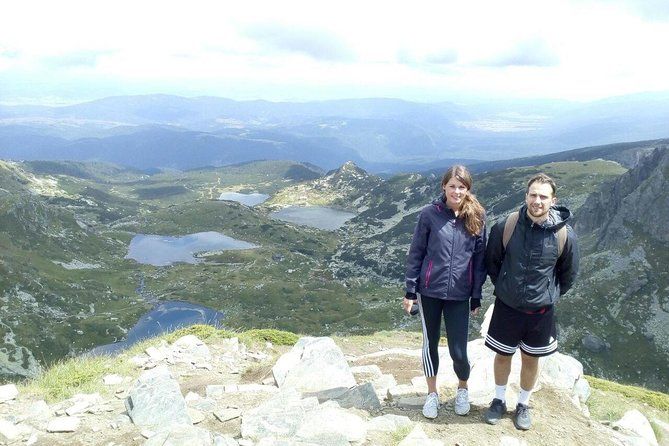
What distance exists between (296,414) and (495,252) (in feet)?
18.0

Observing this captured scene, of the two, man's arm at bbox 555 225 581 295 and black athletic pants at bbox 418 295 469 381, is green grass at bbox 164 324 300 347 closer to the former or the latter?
black athletic pants at bbox 418 295 469 381

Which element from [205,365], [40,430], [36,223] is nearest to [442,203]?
[40,430]

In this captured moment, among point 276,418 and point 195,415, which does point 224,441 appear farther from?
point 195,415

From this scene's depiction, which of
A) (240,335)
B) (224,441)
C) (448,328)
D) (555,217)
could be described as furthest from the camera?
(240,335)

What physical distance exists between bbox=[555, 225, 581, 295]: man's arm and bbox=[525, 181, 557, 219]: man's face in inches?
27.4

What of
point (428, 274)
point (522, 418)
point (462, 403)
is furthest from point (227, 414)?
point (522, 418)

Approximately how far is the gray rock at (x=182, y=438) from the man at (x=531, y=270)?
19.6ft

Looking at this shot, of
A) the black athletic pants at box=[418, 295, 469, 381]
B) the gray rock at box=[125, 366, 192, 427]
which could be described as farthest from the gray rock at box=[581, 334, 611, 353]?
the gray rock at box=[125, 366, 192, 427]

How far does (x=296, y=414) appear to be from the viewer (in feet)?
30.6

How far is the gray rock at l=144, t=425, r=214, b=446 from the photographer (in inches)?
301

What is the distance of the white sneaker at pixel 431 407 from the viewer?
925cm

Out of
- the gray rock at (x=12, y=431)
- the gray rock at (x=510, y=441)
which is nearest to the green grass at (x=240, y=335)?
the gray rock at (x=12, y=431)

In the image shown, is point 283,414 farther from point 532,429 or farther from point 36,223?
point 36,223

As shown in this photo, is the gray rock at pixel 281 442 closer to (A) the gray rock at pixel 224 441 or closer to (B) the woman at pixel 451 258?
(A) the gray rock at pixel 224 441
